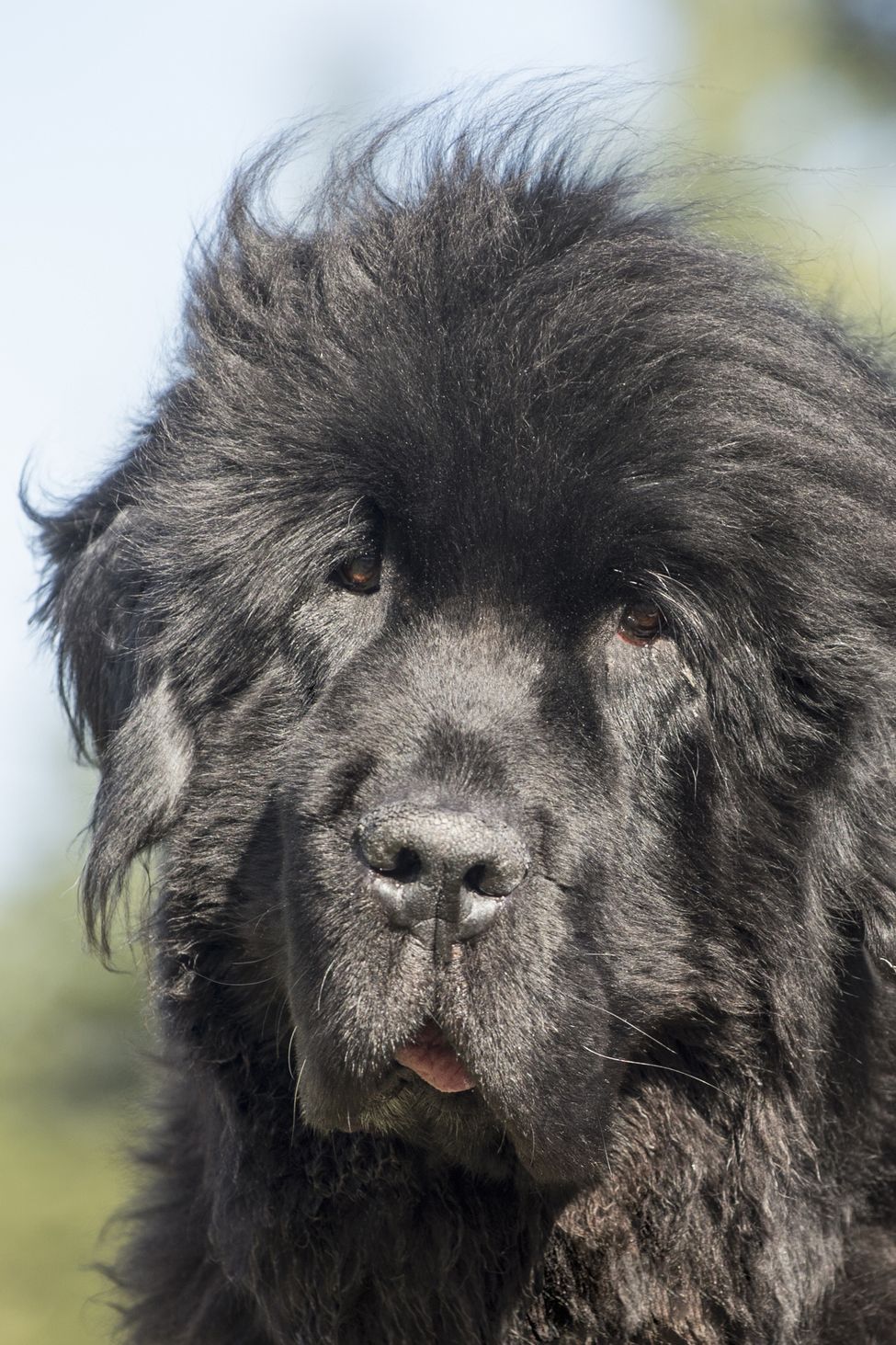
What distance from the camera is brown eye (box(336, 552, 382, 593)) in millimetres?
2926

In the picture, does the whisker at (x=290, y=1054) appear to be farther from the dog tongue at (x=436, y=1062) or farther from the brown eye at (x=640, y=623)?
the brown eye at (x=640, y=623)

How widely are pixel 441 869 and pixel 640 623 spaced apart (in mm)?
711

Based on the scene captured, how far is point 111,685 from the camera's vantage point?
3.29 meters

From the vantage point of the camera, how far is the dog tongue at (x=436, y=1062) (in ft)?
8.30

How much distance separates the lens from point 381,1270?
295 centimetres

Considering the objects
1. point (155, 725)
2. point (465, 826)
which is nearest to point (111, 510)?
point (155, 725)

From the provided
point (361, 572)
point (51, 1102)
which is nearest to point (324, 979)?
point (361, 572)

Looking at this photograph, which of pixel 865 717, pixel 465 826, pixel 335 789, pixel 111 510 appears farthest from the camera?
pixel 111 510

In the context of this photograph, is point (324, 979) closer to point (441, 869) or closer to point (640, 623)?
point (441, 869)

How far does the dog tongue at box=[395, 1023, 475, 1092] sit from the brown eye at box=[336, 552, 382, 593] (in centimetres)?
91

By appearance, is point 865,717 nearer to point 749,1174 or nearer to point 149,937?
point 749,1174

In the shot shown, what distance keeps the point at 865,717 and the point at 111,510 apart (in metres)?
1.78

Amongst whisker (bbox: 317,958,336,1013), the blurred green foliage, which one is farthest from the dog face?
the blurred green foliage

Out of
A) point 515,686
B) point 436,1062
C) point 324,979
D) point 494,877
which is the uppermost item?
point 515,686
